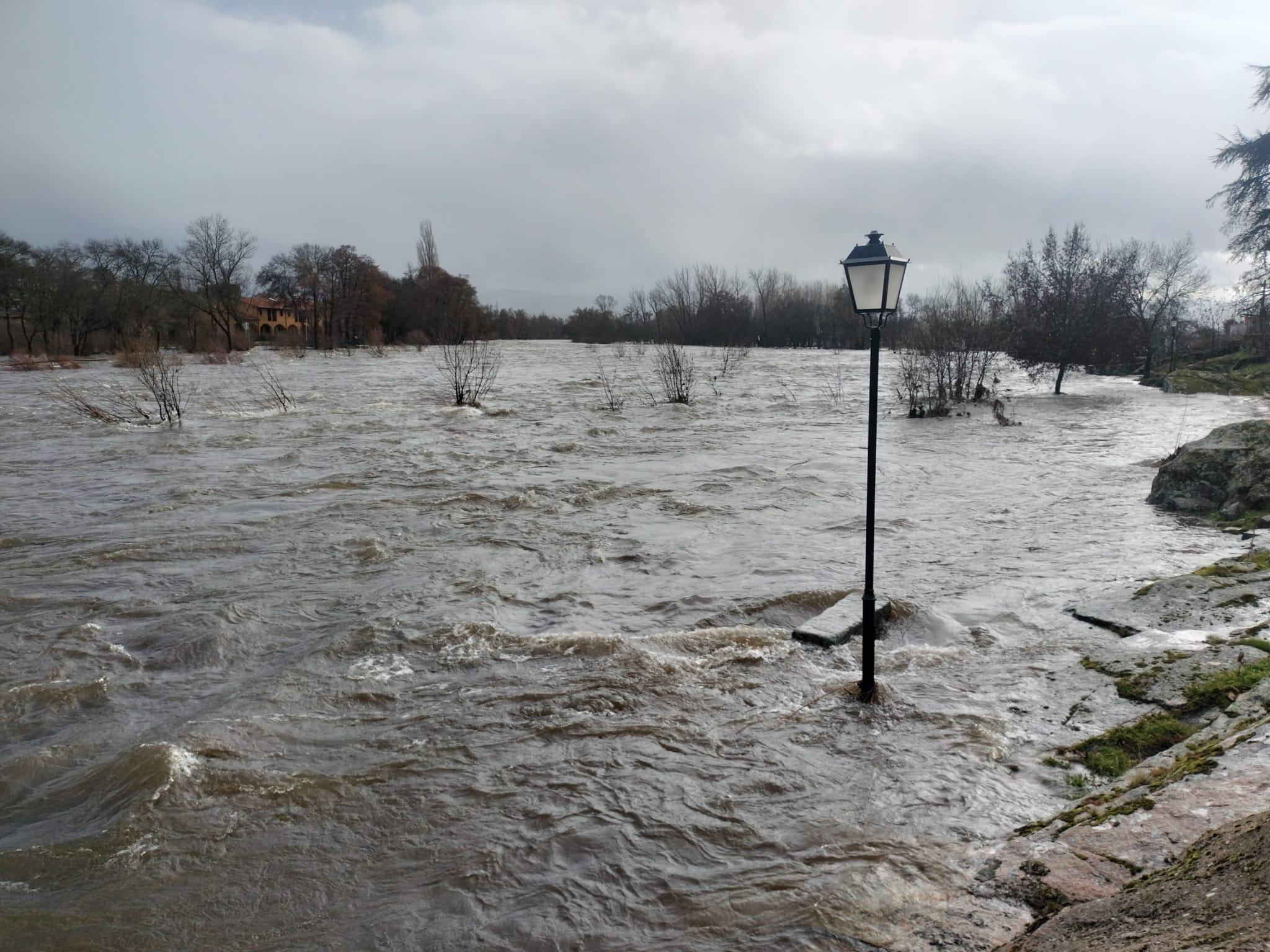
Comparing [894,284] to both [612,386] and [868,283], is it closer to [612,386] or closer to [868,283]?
[868,283]

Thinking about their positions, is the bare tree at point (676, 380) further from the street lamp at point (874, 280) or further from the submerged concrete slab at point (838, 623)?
the street lamp at point (874, 280)

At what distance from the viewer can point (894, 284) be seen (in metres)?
4.69

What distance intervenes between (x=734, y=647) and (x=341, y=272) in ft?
255

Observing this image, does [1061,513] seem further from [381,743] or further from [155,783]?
[155,783]

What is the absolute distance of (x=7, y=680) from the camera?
18.2 feet

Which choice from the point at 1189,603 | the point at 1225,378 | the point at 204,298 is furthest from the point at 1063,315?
the point at 204,298

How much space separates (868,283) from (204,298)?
72.6 meters

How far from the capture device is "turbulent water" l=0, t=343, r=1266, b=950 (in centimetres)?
342

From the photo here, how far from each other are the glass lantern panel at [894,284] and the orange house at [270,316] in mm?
75732

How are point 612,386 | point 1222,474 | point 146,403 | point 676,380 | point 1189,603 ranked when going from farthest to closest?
1. point 612,386
2. point 676,380
3. point 146,403
4. point 1222,474
5. point 1189,603

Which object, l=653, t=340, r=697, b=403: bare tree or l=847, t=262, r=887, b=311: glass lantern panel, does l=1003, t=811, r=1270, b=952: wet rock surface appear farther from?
l=653, t=340, r=697, b=403: bare tree

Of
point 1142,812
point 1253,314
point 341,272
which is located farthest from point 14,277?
point 1253,314

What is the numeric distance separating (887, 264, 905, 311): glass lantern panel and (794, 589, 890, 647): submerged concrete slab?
2.36 meters

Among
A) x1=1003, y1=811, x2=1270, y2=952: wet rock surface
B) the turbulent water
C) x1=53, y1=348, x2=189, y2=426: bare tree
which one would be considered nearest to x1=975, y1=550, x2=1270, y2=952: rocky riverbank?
x1=1003, y1=811, x2=1270, y2=952: wet rock surface
